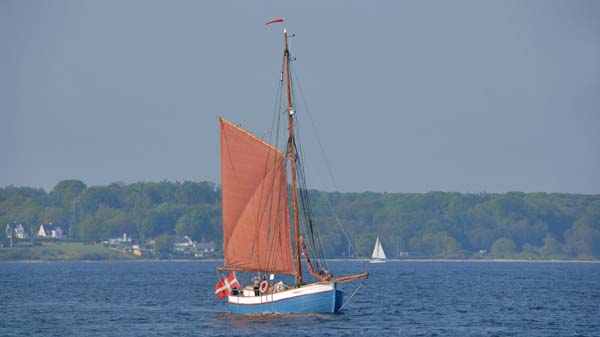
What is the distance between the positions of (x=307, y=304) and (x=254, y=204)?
8.16 meters

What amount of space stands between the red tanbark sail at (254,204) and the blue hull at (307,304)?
2.85 metres

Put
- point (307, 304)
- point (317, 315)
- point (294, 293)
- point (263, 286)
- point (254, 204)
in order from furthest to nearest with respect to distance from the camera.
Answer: point (254, 204) < point (317, 315) < point (263, 286) < point (307, 304) < point (294, 293)

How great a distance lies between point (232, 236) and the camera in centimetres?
7794

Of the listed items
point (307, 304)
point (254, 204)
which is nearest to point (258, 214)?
point (254, 204)

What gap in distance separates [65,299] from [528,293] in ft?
161

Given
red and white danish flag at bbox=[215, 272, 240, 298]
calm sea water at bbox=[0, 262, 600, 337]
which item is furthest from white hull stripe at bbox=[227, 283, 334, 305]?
red and white danish flag at bbox=[215, 272, 240, 298]

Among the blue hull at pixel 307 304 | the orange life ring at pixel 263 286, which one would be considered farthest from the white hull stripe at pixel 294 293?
the orange life ring at pixel 263 286

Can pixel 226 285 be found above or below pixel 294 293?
above

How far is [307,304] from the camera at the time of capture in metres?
73.9

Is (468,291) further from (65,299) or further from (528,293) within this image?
(65,299)

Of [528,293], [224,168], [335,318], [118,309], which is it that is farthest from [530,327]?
[528,293]

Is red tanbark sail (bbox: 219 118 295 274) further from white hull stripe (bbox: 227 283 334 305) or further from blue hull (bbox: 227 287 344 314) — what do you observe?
blue hull (bbox: 227 287 344 314)

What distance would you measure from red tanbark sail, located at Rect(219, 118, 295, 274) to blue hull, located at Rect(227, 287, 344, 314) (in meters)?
2.85

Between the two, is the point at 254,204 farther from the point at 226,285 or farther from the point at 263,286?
the point at 226,285
